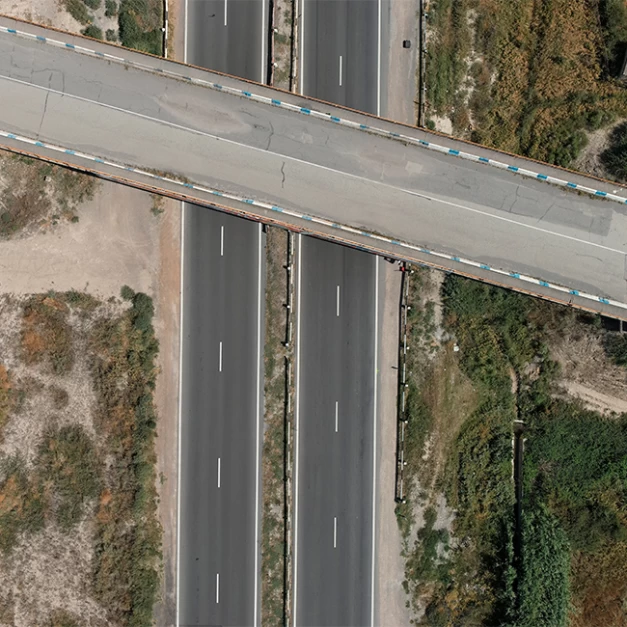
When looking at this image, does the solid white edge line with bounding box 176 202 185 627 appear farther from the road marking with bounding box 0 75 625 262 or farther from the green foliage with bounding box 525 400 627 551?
the green foliage with bounding box 525 400 627 551

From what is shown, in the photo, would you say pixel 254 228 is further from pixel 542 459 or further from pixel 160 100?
pixel 542 459

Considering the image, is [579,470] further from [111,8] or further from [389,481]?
[111,8]

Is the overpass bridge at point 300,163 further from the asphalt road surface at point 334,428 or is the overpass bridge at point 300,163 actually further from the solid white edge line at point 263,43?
the asphalt road surface at point 334,428

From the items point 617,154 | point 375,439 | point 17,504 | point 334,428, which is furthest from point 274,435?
point 617,154

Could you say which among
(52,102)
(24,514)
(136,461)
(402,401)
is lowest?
(24,514)

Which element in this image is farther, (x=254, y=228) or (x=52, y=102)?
(x=254, y=228)

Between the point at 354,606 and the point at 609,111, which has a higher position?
the point at 609,111

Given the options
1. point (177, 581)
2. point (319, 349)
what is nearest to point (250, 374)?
point (319, 349)
